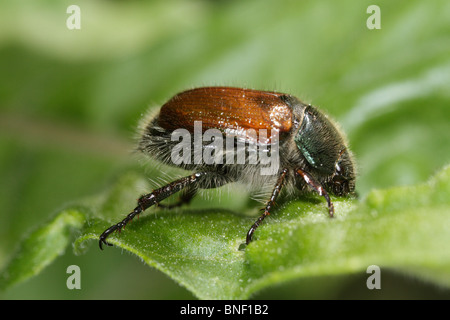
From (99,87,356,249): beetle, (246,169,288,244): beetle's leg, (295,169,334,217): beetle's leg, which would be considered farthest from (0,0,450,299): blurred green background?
(246,169,288,244): beetle's leg

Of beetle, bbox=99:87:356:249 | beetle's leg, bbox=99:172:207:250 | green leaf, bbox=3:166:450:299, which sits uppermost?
beetle, bbox=99:87:356:249

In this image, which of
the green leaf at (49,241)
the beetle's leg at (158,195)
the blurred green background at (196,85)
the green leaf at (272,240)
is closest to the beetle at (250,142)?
the beetle's leg at (158,195)

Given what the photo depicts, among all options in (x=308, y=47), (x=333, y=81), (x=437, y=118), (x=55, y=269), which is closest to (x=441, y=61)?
(x=437, y=118)

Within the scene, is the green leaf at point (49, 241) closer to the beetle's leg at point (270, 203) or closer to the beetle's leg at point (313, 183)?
the beetle's leg at point (270, 203)

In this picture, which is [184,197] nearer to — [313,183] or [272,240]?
[313,183]

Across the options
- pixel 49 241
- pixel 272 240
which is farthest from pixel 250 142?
pixel 49 241

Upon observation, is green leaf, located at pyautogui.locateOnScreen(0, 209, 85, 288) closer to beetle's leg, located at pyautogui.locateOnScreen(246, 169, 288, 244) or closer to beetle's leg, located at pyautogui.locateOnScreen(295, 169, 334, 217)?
beetle's leg, located at pyautogui.locateOnScreen(246, 169, 288, 244)
